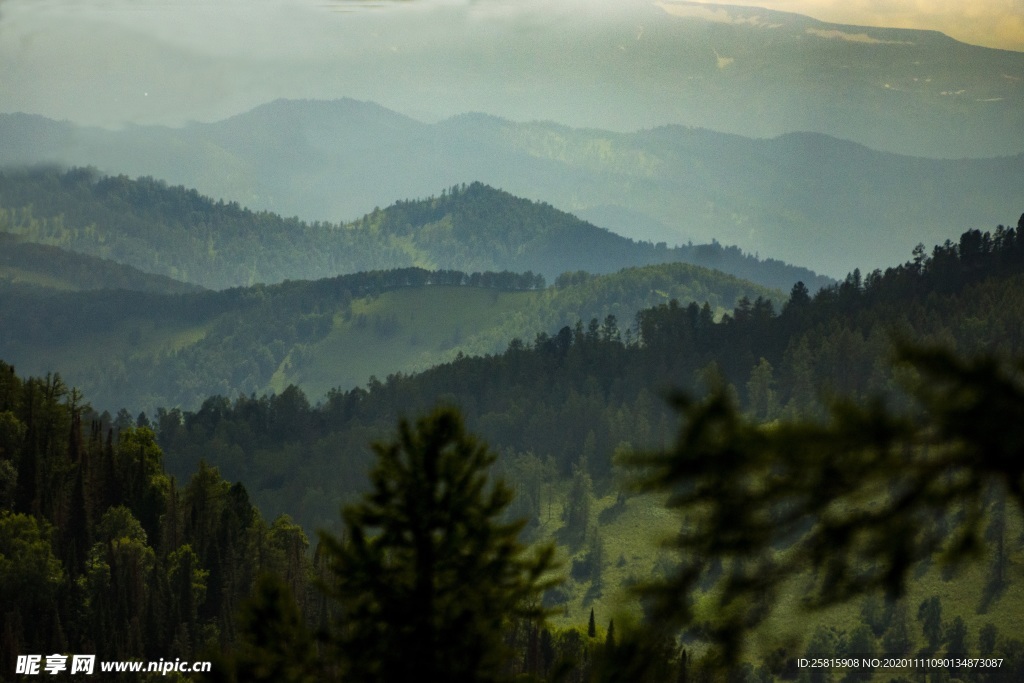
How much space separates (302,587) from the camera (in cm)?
16562

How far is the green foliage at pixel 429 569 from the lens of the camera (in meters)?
21.7

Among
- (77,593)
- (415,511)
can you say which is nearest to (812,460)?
(415,511)

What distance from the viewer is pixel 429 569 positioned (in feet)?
73.4

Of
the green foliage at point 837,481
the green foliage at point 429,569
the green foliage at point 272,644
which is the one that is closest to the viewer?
the green foliage at point 837,481

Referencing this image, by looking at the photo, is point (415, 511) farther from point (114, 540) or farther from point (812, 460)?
point (114, 540)

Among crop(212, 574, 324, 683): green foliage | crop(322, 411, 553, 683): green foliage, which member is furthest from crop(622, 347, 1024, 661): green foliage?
crop(212, 574, 324, 683): green foliage

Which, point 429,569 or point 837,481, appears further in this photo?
point 429,569

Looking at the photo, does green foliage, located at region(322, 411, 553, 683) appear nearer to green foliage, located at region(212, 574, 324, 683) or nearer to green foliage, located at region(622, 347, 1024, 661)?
green foliage, located at region(212, 574, 324, 683)

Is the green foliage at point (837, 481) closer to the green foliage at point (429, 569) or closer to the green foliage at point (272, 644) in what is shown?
the green foliage at point (429, 569)

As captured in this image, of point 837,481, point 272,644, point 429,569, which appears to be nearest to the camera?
point 837,481

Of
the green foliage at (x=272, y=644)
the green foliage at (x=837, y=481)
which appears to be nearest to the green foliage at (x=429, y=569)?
the green foliage at (x=272, y=644)

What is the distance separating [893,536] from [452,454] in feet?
46.8

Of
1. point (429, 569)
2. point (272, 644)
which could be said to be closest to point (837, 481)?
point (429, 569)

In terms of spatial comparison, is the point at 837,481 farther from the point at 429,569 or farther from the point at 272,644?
the point at 272,644
